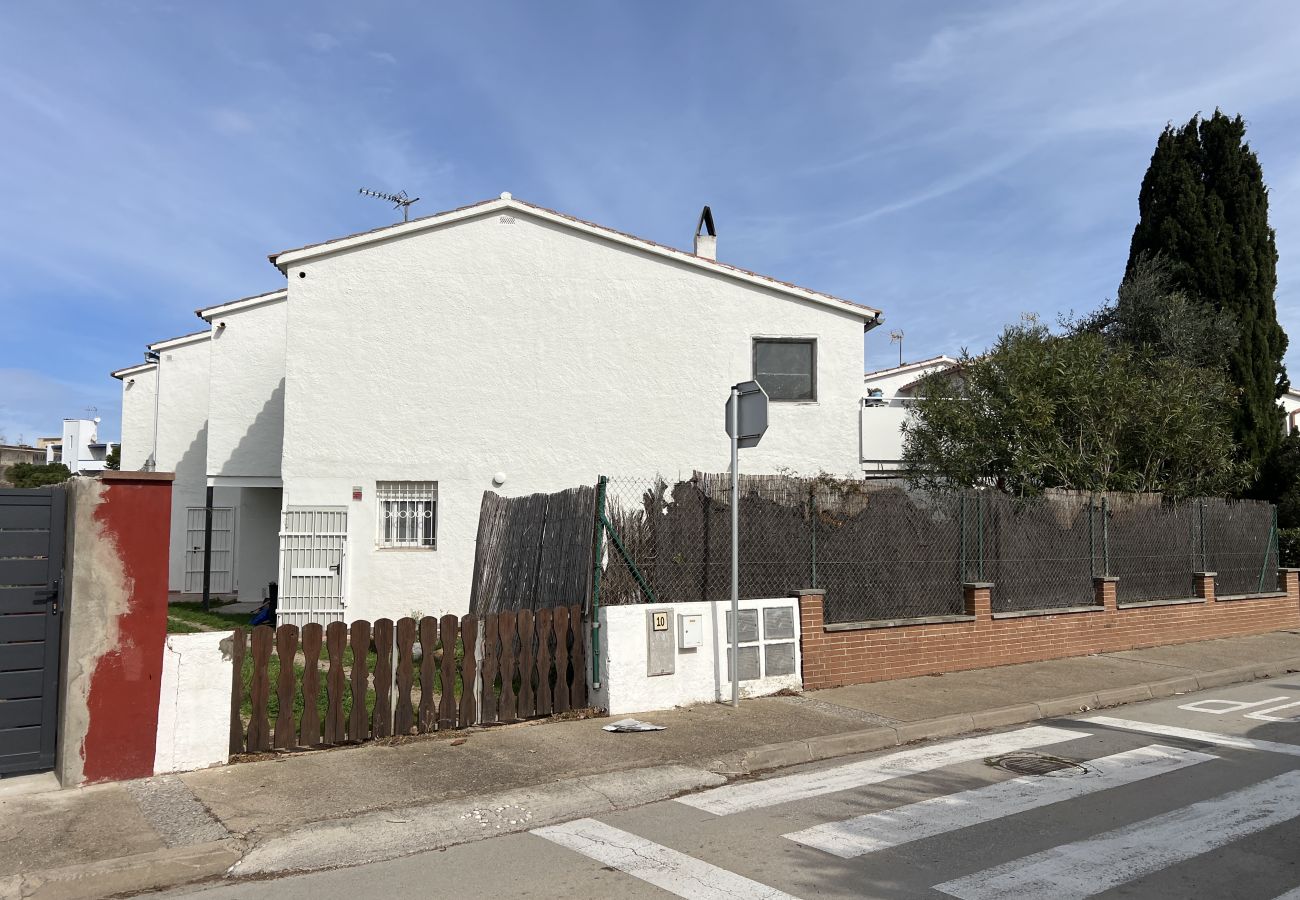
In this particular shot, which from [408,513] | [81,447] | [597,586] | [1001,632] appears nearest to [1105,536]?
[1001,632]

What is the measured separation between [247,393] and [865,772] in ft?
51.0

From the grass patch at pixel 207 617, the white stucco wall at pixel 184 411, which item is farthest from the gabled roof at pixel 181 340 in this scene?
the grass patch at pixel 207 617

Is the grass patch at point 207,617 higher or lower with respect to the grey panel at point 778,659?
lower

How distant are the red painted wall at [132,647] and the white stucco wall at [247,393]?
12.3 metres

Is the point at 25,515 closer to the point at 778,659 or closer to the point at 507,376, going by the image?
the point at 778,659

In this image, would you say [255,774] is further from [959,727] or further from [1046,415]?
[1046,415]

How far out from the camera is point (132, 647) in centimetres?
646

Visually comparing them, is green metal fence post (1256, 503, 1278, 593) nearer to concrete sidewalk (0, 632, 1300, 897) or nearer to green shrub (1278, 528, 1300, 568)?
green shrub (1278, 528, 1300, 568)

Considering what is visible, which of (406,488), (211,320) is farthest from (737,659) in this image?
(211,320)

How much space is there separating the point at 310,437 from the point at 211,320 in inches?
229

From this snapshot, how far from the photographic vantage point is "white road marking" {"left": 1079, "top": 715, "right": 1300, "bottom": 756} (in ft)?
26.6

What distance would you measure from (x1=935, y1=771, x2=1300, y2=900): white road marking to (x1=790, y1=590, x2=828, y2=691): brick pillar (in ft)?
13.4

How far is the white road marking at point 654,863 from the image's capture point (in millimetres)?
4730

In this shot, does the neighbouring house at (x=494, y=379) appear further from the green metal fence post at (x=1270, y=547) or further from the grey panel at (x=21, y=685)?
the grey panel at (x=21, y=685)
